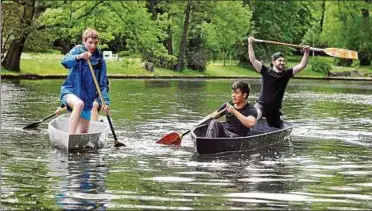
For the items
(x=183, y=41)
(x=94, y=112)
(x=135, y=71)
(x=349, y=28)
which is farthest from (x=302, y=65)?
(x=349, y=28)

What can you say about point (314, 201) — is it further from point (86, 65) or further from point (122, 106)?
point (122, 106)

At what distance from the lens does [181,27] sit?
67000 millimetres

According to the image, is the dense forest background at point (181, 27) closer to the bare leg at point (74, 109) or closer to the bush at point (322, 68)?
the bush at point (322, 68)

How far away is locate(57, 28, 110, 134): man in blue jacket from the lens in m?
14.1

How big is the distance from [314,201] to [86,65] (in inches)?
245

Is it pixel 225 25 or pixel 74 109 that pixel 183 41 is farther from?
pixel 74 109

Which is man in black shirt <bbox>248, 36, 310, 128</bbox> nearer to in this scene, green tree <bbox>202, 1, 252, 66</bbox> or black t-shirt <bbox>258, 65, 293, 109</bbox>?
black t-shirt <bbox>258, 65, 293, 109</bbox>

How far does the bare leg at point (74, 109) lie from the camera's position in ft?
46.0

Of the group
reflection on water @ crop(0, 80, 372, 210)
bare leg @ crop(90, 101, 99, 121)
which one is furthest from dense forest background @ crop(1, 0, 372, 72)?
bare leg @ crop(90, 101, 99, 121)

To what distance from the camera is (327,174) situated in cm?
1223

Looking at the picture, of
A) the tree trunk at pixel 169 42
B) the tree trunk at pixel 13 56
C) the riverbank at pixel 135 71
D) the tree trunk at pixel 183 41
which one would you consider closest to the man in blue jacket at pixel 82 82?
the riverbank at pixel 135 71

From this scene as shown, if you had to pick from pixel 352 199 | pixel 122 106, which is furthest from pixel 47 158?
pixel 122 106

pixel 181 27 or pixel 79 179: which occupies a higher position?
pixel 181 27

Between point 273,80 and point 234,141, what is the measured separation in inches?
94.5
